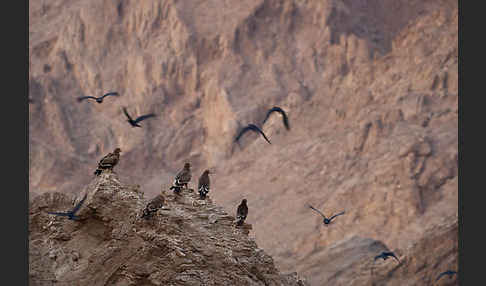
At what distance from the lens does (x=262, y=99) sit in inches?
3890

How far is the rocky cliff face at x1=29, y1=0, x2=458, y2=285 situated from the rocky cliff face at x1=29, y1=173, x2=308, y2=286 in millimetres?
58963

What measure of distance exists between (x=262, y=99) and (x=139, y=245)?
3293 inches


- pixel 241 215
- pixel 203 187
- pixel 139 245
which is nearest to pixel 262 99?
pixel 203 187

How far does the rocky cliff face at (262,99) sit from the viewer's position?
81.9 metres

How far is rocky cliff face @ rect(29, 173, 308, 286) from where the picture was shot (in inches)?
613

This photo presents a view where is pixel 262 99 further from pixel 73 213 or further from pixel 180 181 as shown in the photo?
pixel 73 213

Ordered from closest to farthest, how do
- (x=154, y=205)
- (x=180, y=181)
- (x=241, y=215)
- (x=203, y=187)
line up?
(x=154, y=205)
(x=241, y=215)
(x=180, y=181)
(x=203, y=187)

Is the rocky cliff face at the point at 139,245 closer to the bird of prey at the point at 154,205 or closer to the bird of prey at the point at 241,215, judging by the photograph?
the bird of prey at the point at 241,215

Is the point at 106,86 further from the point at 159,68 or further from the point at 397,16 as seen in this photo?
the point at 397,16

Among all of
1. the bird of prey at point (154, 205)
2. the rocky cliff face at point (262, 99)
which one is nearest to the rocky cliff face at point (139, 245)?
the bird of prey at point (154, 205)

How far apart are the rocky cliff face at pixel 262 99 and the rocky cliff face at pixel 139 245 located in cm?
5896

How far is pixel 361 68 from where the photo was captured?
9862 centimetres

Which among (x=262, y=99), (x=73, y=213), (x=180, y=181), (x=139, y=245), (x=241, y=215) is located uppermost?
(x=262, y=99)

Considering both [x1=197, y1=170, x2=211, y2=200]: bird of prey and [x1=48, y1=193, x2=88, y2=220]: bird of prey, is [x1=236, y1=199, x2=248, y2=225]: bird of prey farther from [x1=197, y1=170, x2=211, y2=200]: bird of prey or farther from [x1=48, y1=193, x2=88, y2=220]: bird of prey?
[x1=48, y1=193, x2=88, y2=220]: bird of prey
